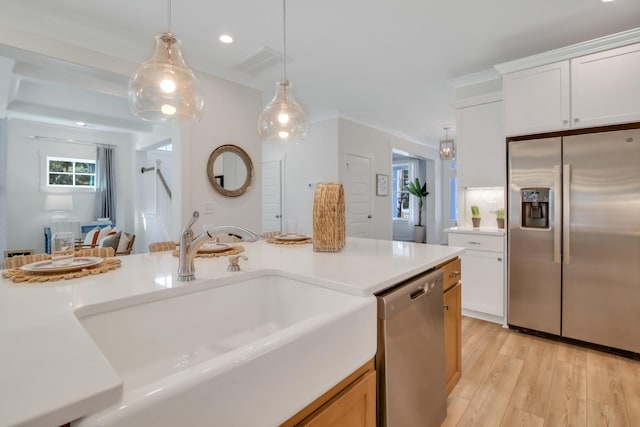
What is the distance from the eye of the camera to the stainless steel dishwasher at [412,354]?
1.13 m

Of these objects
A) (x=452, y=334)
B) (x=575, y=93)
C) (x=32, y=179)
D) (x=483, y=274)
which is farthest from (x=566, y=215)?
(x=32, y=179)

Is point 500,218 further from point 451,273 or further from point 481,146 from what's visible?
point 451,273

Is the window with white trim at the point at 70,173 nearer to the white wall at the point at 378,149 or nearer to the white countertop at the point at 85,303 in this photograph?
the white wall at the point at 378,149

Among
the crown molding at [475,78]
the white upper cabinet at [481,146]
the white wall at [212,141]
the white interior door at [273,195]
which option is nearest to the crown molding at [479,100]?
the white upper cabinet at [481,146]

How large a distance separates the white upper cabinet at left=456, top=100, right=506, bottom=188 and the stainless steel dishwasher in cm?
230

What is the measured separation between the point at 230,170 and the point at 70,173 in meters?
4.29

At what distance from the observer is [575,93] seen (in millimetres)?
2639

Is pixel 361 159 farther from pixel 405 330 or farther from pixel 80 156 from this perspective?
pixel 80 156

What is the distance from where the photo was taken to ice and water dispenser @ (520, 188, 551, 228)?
109 inches

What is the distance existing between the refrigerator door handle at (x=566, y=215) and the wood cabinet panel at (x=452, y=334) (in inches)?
57.5

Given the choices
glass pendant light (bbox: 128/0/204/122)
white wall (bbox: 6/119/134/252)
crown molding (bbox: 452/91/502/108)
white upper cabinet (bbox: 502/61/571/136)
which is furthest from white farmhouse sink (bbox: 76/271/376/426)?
white wall (bbox: 6/119/134/252)

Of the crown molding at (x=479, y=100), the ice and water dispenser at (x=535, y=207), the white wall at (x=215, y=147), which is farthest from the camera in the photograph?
the crown molding at (x=479, y=100)

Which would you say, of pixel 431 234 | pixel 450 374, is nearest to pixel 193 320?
pixel 450 374

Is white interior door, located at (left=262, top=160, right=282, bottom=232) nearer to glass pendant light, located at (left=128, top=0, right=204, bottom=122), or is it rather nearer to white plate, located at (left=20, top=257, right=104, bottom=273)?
glass pendant light, located at (left=128, top=0, right=204, bottom=122)
